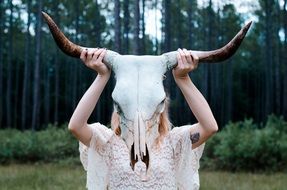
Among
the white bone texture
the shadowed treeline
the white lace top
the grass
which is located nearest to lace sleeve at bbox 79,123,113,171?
the white lace top

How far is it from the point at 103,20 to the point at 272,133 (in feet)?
109

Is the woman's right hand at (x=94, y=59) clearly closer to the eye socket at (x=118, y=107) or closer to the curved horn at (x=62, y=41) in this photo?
the curved horn at (x=62, y=41)

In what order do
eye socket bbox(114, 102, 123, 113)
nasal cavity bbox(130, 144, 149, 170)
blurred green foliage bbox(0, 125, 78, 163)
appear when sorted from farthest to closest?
blurred green foliage bbox(0, 125, 78, 163)
eye socket bbox(114, 102, 123, 113)
nasal cavity bbox(130, 144, 149, 170)

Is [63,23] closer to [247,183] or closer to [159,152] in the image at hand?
[247,183]

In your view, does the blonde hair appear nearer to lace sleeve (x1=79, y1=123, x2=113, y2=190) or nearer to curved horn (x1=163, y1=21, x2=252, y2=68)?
lace sleeve (x1=79, y1=123, x2=113, y2=190)

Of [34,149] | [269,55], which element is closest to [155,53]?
[269,55]

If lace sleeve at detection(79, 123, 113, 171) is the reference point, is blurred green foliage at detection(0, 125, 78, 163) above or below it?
below

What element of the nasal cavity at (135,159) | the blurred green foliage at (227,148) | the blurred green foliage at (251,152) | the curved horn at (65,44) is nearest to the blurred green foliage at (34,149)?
the blurred green foliage at (227,148)

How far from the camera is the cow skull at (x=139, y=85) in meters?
2.51

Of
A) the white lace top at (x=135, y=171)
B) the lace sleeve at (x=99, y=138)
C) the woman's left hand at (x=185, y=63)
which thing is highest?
the woman's left hand at (x=185, y=63)

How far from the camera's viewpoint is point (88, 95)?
2660 millimetres

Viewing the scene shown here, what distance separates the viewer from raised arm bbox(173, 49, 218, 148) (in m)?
2.63

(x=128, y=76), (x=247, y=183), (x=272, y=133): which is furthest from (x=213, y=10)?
(x=128, y=76)

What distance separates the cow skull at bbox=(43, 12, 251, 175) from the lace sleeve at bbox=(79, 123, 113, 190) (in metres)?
0.14
